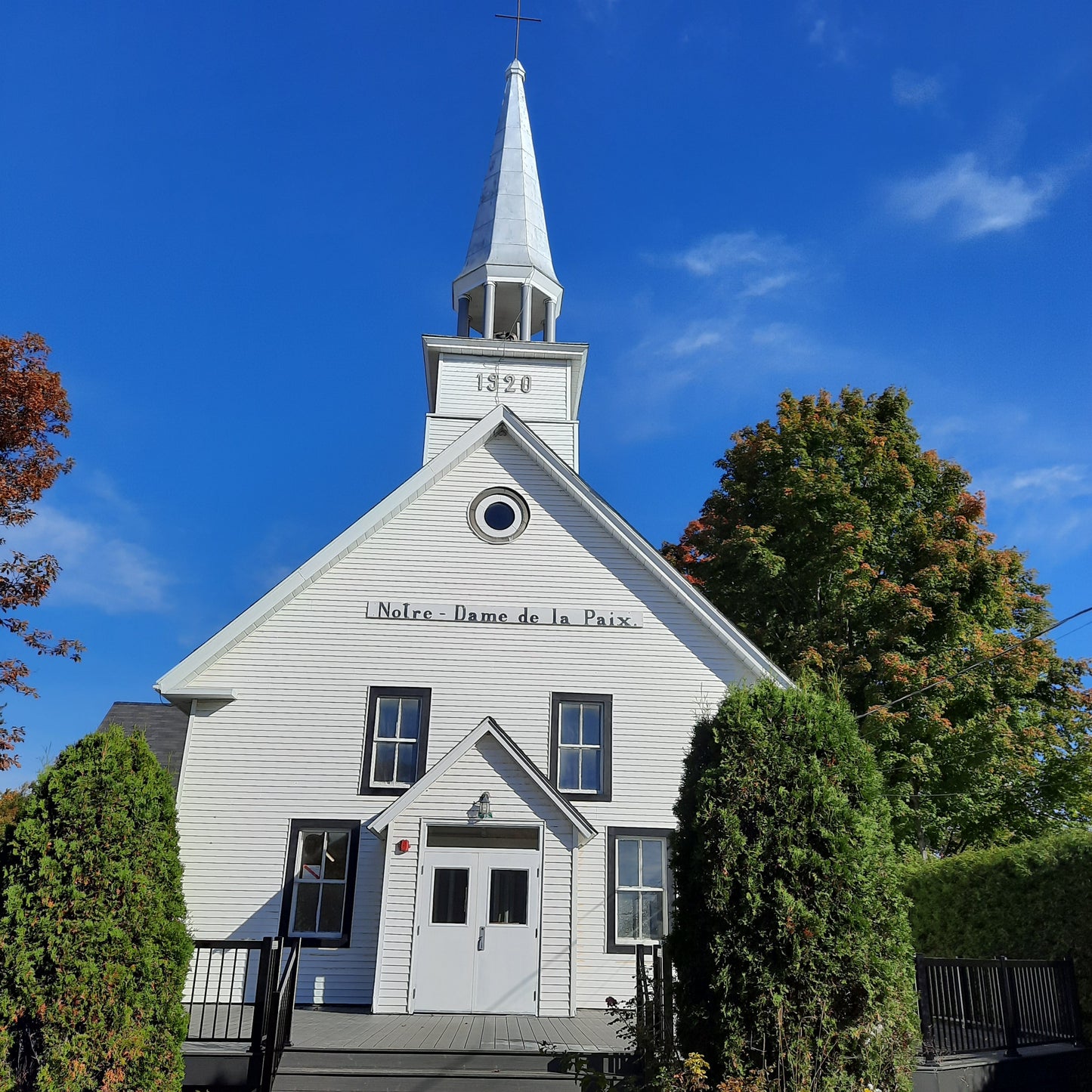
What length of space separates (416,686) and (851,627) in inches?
473

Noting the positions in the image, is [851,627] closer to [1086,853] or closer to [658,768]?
[658,768]

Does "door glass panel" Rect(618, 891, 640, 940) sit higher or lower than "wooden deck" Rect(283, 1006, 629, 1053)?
higher

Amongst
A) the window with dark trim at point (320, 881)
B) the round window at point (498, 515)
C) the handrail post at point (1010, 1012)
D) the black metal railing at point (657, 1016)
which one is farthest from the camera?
the round window at point (498, 515)

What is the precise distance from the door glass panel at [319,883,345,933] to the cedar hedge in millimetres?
8104

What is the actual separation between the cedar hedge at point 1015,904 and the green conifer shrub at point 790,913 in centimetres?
568

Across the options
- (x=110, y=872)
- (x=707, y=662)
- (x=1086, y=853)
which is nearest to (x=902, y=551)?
(x=707, y=662)

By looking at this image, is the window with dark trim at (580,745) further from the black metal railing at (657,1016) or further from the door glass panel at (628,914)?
the black metal railing at (657,1016)

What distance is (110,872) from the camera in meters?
7.91

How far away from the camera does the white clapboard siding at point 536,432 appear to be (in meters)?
21.0

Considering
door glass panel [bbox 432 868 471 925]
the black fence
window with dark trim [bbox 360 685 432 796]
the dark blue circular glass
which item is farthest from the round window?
the black fence

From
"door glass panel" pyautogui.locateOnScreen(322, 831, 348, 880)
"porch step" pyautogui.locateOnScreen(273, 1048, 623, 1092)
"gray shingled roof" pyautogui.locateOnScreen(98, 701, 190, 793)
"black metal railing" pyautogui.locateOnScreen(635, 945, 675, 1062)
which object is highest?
"gray shingled roof" pyautogui.locateOnScreen(98, 701, 190, 793)

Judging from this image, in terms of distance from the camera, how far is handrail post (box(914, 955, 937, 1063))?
8742 millimetres

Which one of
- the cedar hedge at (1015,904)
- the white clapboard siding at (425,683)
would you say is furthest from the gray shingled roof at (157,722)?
the cedar hedge at (1015,904)

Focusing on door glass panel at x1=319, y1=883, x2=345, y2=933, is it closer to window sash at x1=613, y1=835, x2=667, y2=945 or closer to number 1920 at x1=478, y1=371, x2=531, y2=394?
window sash at x1=613, y1=835, x2=667, y2=945
